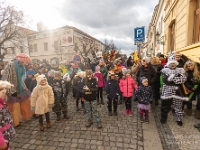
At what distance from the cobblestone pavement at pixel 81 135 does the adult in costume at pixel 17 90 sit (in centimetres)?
43

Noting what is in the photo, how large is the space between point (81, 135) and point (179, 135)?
7.84 ft

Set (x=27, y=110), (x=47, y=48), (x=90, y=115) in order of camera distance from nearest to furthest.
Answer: (x=90, y=115), (x=27, y=110), (x=47, y=48)

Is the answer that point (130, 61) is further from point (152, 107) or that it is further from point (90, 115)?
point (90, 115)

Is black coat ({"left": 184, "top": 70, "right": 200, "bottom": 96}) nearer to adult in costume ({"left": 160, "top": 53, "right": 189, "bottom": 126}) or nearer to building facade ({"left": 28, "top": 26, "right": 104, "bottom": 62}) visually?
adult in costume ({"left": 160, "top": 53, "right": 189, "bottom": 126})

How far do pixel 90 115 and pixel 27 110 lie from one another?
79.6 inches

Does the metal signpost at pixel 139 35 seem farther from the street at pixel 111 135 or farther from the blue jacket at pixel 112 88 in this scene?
the street at pixel 111 135

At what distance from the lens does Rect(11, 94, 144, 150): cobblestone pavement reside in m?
2.96

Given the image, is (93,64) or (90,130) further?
(93,64)

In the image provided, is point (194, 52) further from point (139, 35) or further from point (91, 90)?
point (91, 90)

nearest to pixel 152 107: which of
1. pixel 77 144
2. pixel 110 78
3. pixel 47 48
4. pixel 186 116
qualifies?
pixel 186 116

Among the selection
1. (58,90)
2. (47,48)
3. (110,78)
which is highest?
(47,48)

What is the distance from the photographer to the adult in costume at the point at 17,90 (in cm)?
374

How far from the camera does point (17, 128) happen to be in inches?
153

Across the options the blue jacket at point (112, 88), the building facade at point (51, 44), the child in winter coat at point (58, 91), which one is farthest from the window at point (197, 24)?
the building facade at point (51, 44)
